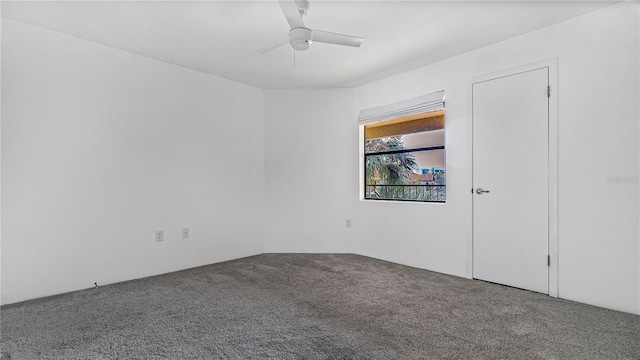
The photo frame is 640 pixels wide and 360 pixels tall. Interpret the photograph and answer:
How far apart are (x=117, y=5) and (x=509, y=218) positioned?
380 cm

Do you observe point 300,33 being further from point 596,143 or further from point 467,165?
point 596,143

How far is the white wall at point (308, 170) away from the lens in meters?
4.52

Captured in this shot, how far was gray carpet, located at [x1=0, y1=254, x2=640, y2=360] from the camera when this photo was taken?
6.09 feet

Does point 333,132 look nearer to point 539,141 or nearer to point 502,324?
point 539,141

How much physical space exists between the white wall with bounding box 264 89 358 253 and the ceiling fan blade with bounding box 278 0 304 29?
238cm

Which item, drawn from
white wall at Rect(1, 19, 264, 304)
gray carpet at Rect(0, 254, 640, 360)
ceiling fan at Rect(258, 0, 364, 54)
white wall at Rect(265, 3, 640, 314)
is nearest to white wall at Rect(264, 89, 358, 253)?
white wall at Rect(265, 3, 640, 314)

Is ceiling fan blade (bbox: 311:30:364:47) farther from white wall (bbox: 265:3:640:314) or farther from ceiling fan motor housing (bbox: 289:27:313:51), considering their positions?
white wall (bbox: 265:3:640:314)

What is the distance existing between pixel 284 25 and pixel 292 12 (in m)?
0.75

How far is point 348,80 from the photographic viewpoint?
4.18 m

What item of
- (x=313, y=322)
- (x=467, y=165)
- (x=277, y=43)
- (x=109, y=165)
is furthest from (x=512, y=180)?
(x=109, y=165)

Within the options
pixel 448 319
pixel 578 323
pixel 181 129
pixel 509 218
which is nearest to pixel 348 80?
pixel 181 129

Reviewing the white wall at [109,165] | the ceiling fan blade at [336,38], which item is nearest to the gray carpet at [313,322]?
the white wall at [109,165]

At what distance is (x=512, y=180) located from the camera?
9.82 feet

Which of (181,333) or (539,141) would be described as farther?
(539,141)
